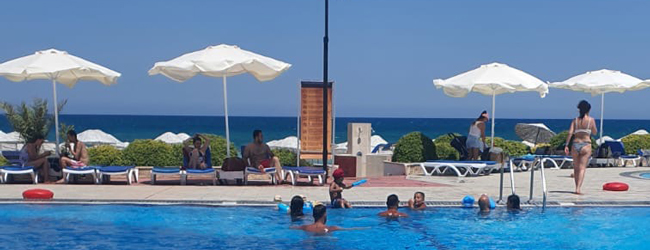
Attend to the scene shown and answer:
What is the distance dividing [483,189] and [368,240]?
5.03 meters

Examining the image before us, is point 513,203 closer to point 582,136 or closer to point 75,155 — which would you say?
point 582,136

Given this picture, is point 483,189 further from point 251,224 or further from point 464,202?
point 251,224

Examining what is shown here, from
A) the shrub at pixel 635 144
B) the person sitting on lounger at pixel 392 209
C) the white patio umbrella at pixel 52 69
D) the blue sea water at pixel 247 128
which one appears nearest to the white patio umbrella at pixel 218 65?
the white patio umbrella at pixel 52 69

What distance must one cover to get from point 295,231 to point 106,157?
8.63 meters

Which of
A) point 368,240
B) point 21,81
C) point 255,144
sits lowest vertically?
point 368,240

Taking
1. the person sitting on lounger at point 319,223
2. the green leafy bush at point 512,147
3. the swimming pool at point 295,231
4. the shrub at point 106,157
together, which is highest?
the green leafy bush at point 512,147

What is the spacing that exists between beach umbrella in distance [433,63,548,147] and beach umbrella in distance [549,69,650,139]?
2.61m

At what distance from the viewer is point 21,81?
16.4m

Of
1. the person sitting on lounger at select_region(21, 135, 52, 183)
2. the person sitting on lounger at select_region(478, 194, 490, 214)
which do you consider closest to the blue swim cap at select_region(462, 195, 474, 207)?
the person sitting on lounger at select_region(478, 194, 490, 214)

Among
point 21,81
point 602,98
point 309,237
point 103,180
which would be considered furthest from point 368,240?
point 602,98

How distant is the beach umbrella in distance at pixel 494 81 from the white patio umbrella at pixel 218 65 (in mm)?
4884

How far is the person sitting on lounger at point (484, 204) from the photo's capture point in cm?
1209

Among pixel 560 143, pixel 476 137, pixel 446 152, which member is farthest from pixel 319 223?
pixel 560 143

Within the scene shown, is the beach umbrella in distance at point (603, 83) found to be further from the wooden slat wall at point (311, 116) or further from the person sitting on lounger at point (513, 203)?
the person sitting on lounger at point (513, 203)
